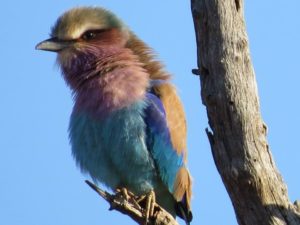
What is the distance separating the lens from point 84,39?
6.42 metres

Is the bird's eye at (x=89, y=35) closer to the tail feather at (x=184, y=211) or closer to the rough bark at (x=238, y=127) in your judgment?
the tail feather at (x=184, y=211)

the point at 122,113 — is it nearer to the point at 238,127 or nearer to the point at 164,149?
the point at 164,149

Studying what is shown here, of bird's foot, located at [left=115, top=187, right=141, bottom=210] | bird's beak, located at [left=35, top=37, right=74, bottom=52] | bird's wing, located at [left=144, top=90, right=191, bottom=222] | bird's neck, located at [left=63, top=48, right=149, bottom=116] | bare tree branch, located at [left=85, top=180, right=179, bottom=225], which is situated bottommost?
bare tree branch, located at [left=85, top=180, right=179, bottom=225]

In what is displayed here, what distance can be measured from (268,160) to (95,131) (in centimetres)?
186

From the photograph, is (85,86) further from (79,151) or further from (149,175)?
(149,175)

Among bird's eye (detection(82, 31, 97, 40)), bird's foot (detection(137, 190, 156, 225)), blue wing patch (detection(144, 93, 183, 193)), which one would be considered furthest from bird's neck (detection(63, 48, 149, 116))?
bird's foot (detection(137, 190, 156, 225))

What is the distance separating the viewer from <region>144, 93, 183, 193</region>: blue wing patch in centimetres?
586

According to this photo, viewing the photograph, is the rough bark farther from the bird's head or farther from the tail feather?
the bird's head

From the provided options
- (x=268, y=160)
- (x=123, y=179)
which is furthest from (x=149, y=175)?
(x=268, y=160)

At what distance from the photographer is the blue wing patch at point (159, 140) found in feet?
19.2

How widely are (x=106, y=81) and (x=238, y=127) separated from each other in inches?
73.7

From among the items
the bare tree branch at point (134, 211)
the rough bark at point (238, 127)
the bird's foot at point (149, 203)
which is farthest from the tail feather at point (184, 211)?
the rough bark at point (238, 127)

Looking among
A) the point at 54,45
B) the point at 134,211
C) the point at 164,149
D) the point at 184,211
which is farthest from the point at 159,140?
the point at 54,45

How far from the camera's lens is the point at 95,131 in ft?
19.4
